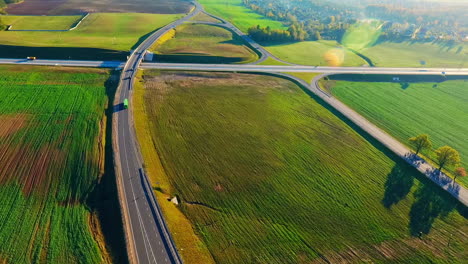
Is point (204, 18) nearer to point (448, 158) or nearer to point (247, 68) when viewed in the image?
point (247, 68)

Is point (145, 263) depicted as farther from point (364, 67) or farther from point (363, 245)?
point (364, 67)

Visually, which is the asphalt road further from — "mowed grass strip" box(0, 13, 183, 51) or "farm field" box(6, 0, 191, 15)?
"farm field" box(6, 0, 191, 15)

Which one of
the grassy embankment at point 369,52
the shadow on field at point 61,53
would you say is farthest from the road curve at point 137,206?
the grassy embankment at point 369,52

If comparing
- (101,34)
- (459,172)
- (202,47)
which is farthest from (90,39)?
(459,172)

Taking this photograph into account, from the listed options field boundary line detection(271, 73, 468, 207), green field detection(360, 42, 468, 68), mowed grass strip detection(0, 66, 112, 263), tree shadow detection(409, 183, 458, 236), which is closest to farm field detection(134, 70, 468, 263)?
tree shadow detection(409, 183, 458, 236)

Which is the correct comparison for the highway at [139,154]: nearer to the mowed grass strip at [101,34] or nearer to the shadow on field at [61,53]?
the shadow on field at [61,53]

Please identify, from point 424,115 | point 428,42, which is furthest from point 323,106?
point 428,42
